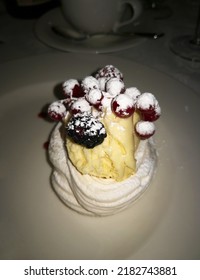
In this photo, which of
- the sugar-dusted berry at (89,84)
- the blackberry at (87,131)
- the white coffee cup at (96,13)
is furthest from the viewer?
the white coffee cup at (96,13)

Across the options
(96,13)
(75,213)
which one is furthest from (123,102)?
(96,13)

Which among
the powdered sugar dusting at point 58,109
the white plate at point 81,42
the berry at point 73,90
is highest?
the white plate at point 81,42

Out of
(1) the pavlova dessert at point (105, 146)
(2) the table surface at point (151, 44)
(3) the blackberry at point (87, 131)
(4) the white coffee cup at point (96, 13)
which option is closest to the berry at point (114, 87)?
(1) the pavlova dessert at point (105, 146)

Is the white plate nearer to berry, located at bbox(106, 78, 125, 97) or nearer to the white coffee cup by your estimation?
the white coffee cup

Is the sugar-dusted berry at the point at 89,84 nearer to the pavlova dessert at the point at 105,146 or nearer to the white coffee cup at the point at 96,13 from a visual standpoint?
the pavlova dessert at the point at 105,146

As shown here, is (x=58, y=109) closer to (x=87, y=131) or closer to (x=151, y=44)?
(x=87, y=131)

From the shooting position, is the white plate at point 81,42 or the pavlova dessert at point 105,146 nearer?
the pavlova dessert at point 105,146
